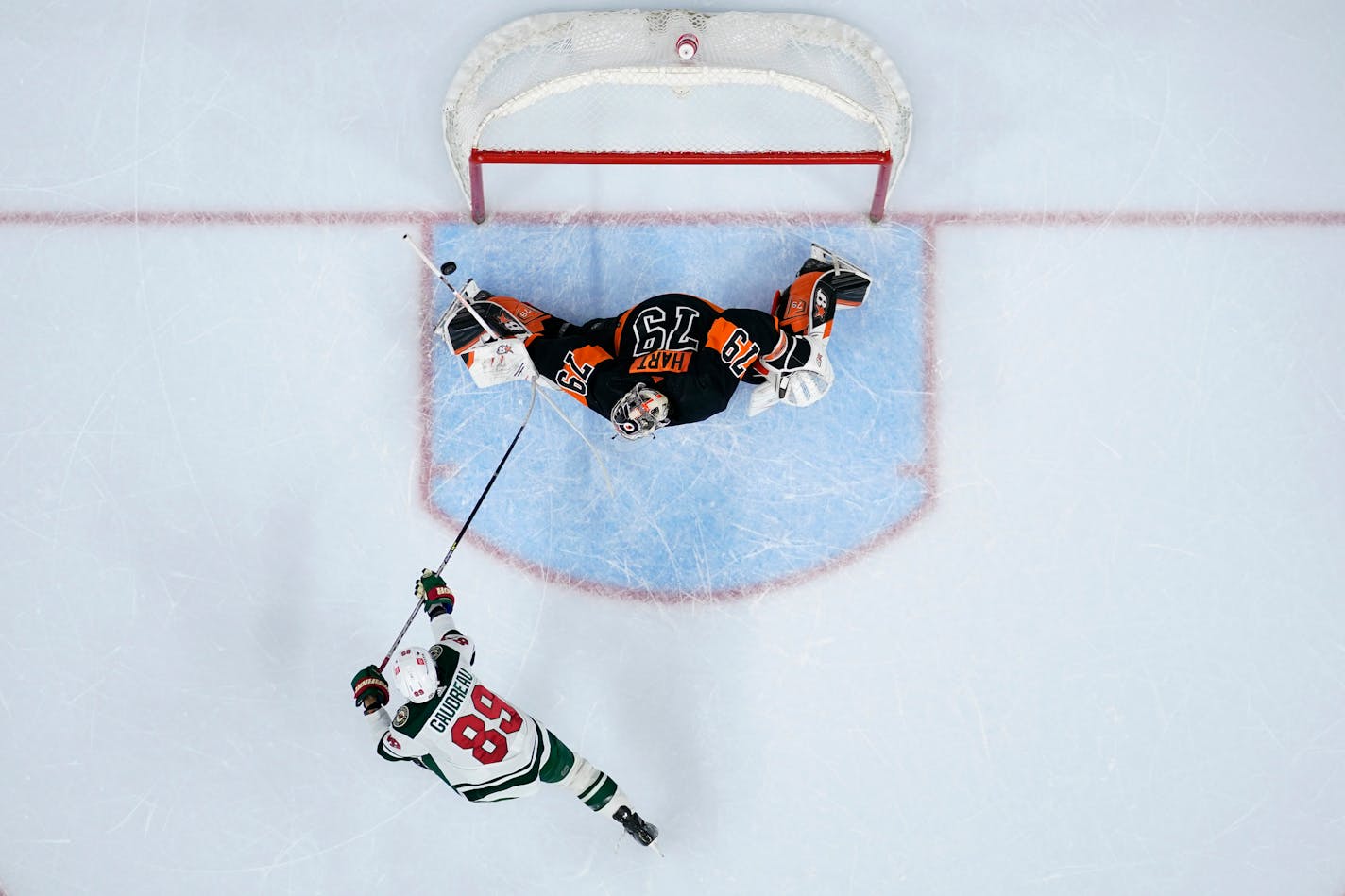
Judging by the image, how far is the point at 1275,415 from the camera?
4.66m

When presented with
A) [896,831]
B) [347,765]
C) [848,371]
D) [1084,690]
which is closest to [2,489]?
[347,765]

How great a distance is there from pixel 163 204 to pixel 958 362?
314cm

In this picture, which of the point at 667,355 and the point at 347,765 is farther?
the point at 347,765

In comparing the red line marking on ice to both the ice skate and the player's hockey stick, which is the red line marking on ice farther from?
the ice skate

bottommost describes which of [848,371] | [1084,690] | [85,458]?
[1084,690]

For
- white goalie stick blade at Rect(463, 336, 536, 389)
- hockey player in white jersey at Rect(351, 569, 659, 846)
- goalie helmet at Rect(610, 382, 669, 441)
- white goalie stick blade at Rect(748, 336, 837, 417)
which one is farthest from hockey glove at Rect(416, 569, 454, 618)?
white goalie stick blade at Rect(748, 336, 837, 417)

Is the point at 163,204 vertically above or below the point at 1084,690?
above

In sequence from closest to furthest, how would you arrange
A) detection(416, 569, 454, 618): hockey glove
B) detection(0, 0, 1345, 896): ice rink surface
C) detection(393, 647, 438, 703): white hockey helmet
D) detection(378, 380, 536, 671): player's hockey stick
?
detection(393, 647, 438, 703): white hockey helmet
detection(416, 569, 454, 618): hockey glove
detection(378, 380, 536, 671): player's hockey stick
detection(0, 0, 1345, 896): ice rink surface

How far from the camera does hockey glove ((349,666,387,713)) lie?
13.2ft

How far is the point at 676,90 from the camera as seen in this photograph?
473cm

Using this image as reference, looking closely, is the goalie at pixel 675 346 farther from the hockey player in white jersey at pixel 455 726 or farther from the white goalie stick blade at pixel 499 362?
the hockey player in white jersey at pixel 455 726

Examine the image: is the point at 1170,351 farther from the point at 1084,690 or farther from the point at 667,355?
the point at 667,355

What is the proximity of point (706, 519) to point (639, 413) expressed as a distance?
0.82 meters

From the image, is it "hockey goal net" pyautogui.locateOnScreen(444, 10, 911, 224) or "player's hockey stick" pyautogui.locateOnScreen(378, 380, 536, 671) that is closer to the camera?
"player's hockey stick" pyautogui.locateOnScreen(378, 380, 536, 671)
